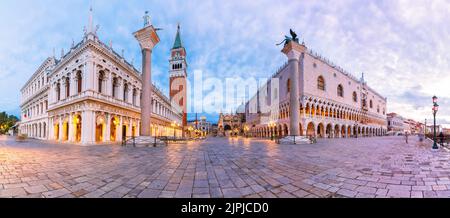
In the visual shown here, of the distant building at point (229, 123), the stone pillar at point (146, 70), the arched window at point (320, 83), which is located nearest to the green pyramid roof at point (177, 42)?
the arched window at point (320, 83)

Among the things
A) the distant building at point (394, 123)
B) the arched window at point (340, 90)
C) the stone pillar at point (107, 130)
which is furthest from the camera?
the distant building at point (394, 123)

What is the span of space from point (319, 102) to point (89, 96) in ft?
123

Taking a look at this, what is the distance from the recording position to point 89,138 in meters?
18.8

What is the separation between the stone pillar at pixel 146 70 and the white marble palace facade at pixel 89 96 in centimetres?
680

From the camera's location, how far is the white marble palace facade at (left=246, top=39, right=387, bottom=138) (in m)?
36.6

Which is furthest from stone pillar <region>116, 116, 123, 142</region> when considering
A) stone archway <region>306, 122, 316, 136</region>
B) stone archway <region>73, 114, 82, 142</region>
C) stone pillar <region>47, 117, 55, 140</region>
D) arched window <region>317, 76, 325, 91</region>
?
arched window <region>317, 76, 325, 91</region>

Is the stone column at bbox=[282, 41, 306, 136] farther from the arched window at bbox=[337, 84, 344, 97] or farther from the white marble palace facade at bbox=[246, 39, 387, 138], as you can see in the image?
the arched window at bbox=[337, 84, 344, 97]

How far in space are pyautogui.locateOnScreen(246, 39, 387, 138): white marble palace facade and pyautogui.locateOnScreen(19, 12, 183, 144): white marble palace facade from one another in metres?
23.2

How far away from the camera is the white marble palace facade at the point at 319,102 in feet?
120

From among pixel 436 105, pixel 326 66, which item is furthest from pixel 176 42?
pixel 436 105

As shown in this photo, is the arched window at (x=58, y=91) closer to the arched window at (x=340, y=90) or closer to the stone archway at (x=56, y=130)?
the stone archway at (x=56, y=130)

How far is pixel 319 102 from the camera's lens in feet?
127

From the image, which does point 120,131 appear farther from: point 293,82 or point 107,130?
point 293,82
